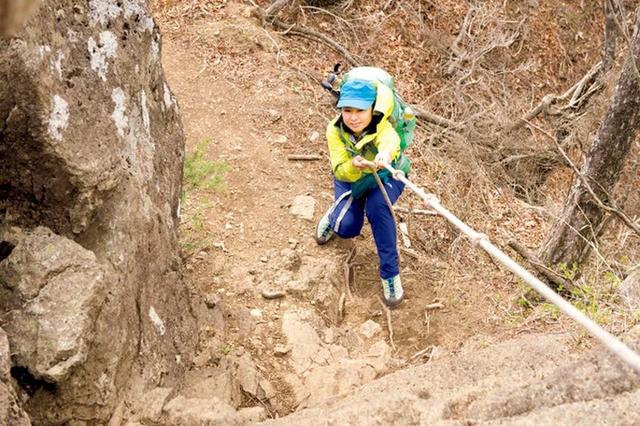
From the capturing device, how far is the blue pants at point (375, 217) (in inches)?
193

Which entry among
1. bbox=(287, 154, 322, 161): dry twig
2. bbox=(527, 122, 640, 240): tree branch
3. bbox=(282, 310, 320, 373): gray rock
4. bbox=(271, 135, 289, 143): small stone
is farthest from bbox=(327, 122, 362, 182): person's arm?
bbox=(271, 135, 289, 143): small stone

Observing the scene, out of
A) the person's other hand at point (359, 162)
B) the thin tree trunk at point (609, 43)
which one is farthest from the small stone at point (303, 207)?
the thin tree trunk at point (609, 43)

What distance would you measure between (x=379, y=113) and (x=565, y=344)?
6.37 ft

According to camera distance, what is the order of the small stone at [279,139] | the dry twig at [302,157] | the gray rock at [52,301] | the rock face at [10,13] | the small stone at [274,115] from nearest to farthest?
the rock face at [10,13]
the gray rock at [52,301]
the dry twig at [302,157]
the small stone at [279,139]
the small stone at [274,115]

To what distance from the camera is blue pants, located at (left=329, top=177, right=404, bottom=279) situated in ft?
16.1

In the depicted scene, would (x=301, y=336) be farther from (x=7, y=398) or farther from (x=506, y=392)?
(x=7, y=398)

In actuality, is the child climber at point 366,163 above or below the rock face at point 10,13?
below

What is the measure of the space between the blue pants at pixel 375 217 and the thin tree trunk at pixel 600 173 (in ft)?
4.47

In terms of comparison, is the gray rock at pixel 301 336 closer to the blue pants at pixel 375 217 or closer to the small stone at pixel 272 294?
the small stone at pixel 272 294

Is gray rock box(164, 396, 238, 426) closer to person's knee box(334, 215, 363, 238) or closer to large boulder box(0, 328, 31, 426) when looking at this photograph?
large boulder box(0, 328, 31, 426)

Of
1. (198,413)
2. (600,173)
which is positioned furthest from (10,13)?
(600,173)

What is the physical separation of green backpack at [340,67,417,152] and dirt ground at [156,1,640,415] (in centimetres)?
131

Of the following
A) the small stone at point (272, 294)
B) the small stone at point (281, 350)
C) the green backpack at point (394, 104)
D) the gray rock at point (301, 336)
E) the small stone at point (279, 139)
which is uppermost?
the green backpack at point (394, 104)

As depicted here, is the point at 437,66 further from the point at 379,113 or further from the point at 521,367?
the point at 521,367
